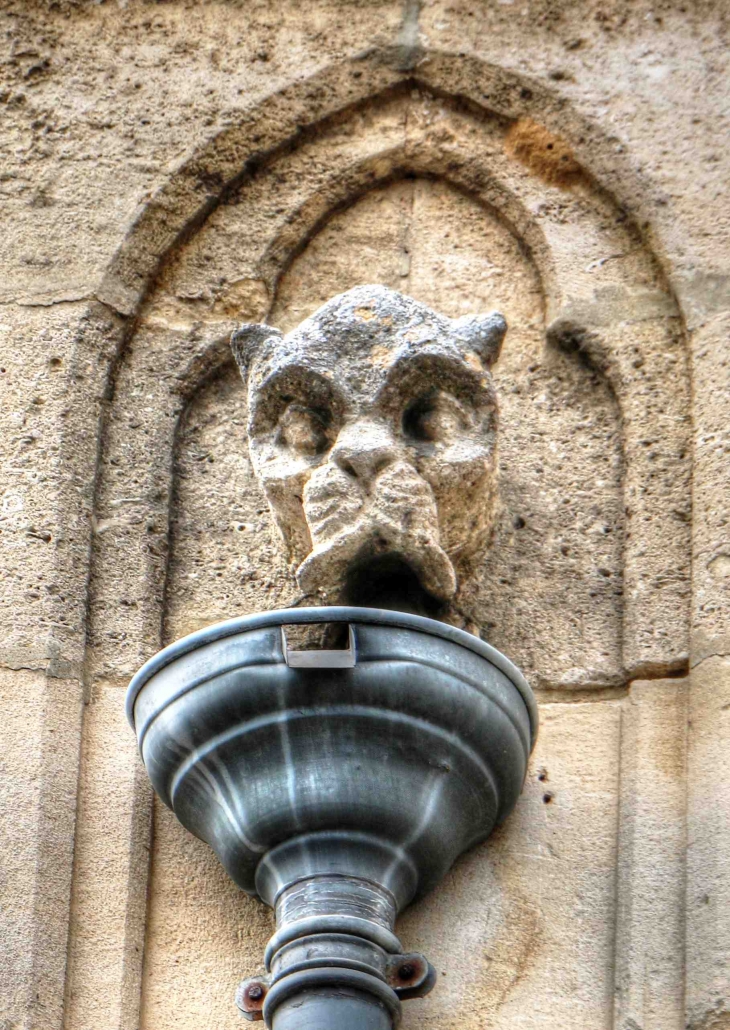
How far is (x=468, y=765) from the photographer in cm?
323

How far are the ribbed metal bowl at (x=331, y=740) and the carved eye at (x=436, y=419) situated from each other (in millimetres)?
323

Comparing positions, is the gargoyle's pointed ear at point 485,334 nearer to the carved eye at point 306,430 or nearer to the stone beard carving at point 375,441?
the stone beard carving at point 375,441

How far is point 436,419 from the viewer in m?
3.40

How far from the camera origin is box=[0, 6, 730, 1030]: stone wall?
333 cm

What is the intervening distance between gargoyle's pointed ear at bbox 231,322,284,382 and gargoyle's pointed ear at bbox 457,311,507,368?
0.94 feet

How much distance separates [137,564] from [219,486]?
215 mm

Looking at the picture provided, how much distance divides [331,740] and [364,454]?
42cm

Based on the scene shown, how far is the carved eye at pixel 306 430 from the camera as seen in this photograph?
134 inches

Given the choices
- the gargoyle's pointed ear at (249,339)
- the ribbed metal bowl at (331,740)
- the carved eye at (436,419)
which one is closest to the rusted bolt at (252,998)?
the ribbed metal bowl at (331,740)

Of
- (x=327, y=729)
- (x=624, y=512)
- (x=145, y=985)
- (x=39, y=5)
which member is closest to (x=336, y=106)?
(x=39, y=5)

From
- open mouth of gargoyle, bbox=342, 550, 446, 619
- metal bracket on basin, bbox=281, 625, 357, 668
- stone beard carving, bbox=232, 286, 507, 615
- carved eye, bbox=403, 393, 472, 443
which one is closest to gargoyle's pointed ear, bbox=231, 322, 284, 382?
stone beard carving, bbox=232, 286, 507, 615

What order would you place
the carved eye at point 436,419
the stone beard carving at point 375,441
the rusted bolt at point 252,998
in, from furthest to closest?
the carved eye at point 436,419 < the stone beard carving at point 375,441 < the rusted bolt at point 252,998

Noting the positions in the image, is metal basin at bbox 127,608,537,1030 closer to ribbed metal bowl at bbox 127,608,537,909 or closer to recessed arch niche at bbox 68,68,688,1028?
ribbed metal bowl at bbox 127,608,537,909

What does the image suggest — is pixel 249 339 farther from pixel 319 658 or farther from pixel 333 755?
pixel 333 755
